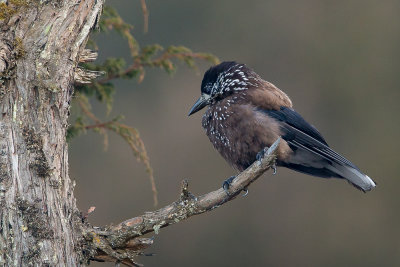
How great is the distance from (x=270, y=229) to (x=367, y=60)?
295 cm

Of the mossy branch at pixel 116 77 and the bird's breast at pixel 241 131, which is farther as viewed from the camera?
the mossy branch at pixel 116 77

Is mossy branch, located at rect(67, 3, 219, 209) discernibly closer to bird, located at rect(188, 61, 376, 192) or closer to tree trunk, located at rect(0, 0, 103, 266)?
bird, located at rect(188, 61, 376, 192)

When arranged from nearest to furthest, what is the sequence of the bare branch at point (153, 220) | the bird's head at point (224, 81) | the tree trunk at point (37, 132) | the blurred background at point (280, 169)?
the tree trunk at point (37, 132) → the bare branch at point (153, 220) → the bird's head at point (224, 81) → the blurred background at point (280, 169)

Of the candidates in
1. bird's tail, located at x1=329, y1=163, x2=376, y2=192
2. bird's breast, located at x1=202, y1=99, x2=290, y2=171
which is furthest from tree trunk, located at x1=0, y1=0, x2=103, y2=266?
bird's tail, located at x1=329, y1=163, x2=376, y2=192

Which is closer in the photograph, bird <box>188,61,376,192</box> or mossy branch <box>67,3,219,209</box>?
bird <box>188,61,376,192</box>

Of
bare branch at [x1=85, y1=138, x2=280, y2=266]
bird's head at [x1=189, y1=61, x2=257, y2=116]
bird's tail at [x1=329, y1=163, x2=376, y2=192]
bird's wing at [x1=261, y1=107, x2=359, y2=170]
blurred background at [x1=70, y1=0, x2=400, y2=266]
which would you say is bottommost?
bare branch at [x1=85, y1=138, x2=280, y2=266]

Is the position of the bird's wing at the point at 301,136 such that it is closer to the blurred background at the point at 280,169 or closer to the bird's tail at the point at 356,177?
the bird's tail at the point at 356,177

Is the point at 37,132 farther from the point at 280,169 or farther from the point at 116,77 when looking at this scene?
the point at 280,169

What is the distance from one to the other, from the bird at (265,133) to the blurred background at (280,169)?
224 inches

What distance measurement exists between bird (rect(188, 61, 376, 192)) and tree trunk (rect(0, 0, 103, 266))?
1461 millimetres

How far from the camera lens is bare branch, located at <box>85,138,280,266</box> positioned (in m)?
4.68

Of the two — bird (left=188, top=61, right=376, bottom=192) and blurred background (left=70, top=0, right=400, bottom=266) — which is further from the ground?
blurred background (left=70, top=0, right=400, bottom=266)

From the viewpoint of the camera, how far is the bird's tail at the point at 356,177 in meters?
5.62

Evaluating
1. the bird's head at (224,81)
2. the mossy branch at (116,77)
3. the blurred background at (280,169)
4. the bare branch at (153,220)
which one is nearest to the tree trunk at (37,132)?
the bare branch at (153,220)
